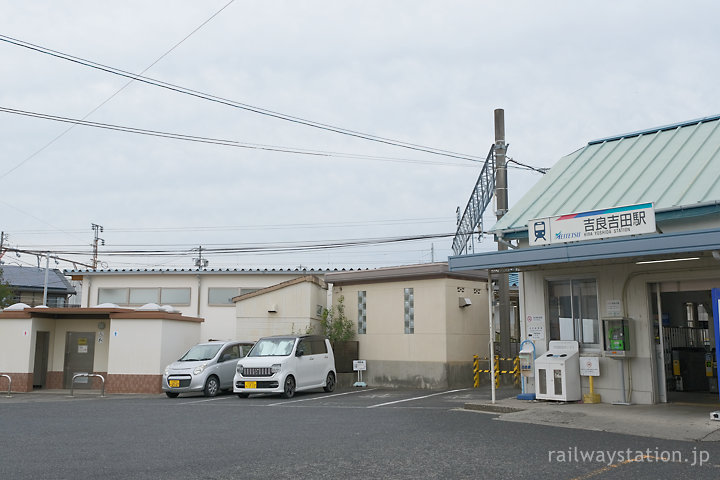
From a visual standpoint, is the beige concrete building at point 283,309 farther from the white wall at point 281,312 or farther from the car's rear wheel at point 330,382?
the car's rear wheel at point 330,382

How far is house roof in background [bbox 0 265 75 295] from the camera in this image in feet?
141

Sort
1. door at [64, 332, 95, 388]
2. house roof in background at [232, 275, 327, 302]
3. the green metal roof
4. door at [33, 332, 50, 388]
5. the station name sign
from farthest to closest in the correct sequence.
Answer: door at [64, 332, 95, 388] → house roof in background at [232, 275, 327, 302] → door at [33, 332, 50, 388] → the green metal roof → the station name sign

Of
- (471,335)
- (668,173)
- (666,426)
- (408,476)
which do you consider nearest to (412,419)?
(666,426)

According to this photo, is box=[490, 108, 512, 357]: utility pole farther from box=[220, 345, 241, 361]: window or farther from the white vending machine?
box=[220, 345, 241, 361]: window

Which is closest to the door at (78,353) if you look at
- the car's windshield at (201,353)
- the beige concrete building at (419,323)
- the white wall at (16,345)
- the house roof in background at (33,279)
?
the white wall at (16,345)

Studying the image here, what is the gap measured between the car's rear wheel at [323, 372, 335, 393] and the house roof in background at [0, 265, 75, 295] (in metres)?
30.1

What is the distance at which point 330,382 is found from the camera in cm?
1911

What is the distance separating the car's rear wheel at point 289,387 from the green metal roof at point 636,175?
6.76 m

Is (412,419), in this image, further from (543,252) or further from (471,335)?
(471,335)

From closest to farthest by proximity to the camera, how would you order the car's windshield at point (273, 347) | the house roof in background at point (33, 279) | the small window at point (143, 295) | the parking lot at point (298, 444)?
1. the parking lot at point (298, 444)
2. the car's windshield at point (273, 347)
3. the small window at point (143, 295)
4. the house roof in background at point (33, 279)

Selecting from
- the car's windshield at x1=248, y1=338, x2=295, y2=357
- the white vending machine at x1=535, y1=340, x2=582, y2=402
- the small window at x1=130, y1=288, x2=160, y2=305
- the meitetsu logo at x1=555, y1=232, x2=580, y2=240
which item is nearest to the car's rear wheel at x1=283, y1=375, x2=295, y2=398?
the car's windshield at x1=248, y1=338, x2=295, y2=357

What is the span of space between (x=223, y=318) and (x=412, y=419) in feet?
60.6

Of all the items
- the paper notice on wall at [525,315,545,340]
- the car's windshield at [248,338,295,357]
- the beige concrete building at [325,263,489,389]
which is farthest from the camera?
the beige concrete building at [325,263,489,389]

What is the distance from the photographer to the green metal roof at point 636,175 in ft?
41.3
